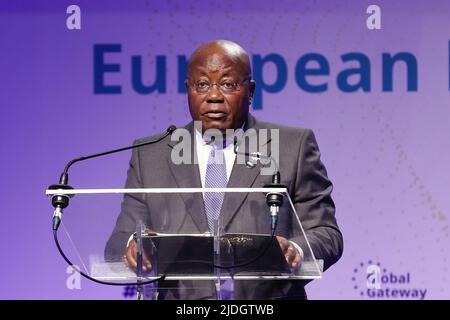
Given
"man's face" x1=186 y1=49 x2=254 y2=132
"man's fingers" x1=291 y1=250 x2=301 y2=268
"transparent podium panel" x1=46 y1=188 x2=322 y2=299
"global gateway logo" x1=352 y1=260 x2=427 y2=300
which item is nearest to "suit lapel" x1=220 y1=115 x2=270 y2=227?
"transparent podium panel" x1=46 y1=188 x2=322 y2=299

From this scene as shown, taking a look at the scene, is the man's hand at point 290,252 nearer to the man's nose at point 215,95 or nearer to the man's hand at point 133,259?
the man's hand at point 133,259

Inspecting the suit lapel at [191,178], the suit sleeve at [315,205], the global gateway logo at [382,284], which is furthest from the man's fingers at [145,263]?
the global gateway logo at [382,284]

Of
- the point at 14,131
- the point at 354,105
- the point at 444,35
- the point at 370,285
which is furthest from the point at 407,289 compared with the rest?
the point at 14,131

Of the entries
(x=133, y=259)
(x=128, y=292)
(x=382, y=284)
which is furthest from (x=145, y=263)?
(x=382, y=284)

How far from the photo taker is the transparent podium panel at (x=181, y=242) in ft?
10.8

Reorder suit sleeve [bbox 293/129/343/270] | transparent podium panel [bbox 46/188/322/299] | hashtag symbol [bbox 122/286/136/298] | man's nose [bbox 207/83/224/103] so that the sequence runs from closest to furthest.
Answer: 1. transparent podium panel [bbox 46/188/322/299]
2. suit sleeve [bbox 293/129/343/270]
3. man's nose [bbox 207/83/224/103]
4. hashtag symbol [bbox 122/286/136/298]

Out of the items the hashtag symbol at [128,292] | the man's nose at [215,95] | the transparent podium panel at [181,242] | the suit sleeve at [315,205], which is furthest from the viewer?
the hashtag symbol at [128,292]

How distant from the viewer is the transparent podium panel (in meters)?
3.28

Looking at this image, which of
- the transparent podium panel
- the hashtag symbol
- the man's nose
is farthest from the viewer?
the hashtag symbol

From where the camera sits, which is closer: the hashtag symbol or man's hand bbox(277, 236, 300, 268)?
man's hand bbox(277, 236, 300, 268)

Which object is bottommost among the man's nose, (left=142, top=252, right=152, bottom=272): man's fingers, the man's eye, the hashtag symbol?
the hashtag symbol

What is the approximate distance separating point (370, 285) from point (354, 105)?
0.88m

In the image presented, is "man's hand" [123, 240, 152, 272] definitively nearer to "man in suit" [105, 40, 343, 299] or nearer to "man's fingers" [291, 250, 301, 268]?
"man in suit" [105, 40, 343, 299]

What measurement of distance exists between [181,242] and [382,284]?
5.85 feet
